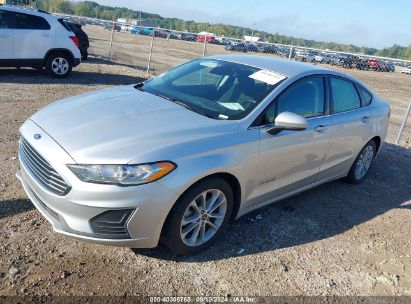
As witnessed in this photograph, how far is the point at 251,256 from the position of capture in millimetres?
3664

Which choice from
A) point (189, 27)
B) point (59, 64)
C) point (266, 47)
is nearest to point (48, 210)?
point (59, 64)

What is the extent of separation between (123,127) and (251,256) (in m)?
1.63

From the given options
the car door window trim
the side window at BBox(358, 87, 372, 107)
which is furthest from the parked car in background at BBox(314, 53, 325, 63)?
the car door window trim

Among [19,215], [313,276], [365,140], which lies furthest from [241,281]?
[365,140]

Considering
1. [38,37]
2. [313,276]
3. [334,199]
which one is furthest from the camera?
[38,37]

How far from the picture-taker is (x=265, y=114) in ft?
12.5

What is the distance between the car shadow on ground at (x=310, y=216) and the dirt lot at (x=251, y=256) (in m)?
0.01

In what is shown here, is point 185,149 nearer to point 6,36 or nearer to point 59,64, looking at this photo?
point 6,36

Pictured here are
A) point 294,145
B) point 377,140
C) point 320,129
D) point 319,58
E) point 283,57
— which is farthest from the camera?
point 319,58

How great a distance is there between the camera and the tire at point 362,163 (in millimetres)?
5548

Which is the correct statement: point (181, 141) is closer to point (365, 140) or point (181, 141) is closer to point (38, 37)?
point (365, 140)

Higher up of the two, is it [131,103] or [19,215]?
[131,103]

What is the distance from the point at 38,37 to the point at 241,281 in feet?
30.7

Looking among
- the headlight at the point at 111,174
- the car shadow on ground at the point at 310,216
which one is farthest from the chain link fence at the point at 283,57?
the headlight at the point at 111,174
